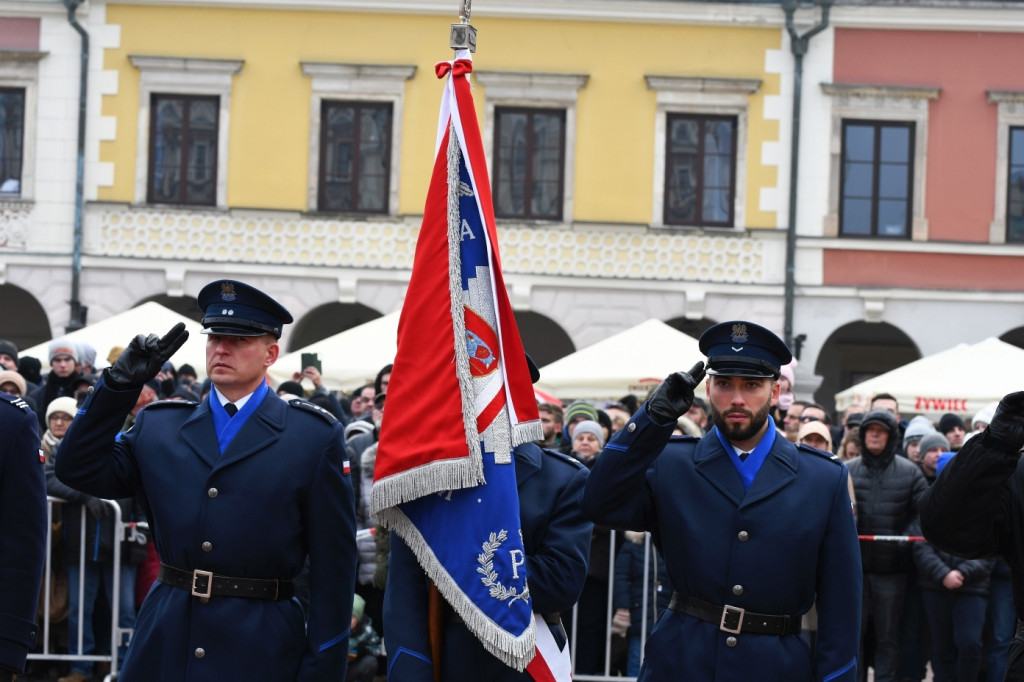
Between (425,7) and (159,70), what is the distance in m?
3.98

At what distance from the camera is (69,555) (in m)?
9.28

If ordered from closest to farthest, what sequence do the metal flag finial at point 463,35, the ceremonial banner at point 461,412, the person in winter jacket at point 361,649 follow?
the ceremonial banner at point 461,412 → the metal flag finial at point 463,35 → the person in winter jacket at point 361,649

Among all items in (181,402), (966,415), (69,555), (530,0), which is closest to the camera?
(181,402)

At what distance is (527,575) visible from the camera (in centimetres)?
507

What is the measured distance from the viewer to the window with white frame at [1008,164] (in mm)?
22109

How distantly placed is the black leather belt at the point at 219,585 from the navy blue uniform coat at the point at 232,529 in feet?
0.06

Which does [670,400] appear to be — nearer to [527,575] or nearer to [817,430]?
[527,575]

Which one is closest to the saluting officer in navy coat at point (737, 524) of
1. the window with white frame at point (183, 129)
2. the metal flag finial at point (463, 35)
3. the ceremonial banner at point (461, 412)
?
the ceremonial banner at point (461, 412)

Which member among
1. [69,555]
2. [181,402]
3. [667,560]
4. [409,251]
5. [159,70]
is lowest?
[69,555]

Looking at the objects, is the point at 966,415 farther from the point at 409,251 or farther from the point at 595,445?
the point at 409,251

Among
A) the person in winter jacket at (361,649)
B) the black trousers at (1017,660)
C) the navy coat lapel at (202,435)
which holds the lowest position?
the person in winter jacket at (361,649)

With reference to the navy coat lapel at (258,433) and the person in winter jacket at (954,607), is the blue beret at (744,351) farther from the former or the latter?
the person in winter jacket at (954,607)

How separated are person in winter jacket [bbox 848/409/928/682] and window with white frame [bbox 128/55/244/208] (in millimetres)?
14433

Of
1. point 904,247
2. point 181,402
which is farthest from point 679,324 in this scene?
point 181,402
